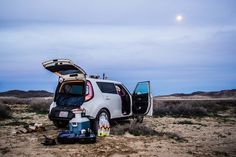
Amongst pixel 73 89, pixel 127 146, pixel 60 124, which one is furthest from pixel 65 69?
pixel 127 146

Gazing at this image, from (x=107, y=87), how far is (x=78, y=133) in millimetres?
2968

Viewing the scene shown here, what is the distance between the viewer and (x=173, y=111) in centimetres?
2192

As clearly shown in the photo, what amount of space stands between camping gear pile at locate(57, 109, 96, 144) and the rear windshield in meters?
1.18

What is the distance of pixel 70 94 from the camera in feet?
38.2

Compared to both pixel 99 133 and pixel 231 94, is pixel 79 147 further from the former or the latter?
pixel 231 94

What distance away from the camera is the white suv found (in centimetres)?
1075

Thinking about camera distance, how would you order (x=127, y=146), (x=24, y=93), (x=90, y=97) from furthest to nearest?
1. (x=24, y=93)
2. (x=90, y=97)
3. (x=127, y=146)

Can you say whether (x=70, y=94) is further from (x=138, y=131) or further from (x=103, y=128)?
(x=138, y=131)

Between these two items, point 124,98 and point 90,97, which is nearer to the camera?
point 90,97

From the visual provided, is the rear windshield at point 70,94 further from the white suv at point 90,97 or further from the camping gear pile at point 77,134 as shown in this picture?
the camping gear pile at point 77,134

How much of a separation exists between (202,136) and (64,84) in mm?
5060

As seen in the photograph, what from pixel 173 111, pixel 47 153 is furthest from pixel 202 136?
pixel 173 111

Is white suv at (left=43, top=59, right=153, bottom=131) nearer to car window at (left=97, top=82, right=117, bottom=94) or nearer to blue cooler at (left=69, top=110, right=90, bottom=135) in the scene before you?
car window at (left=97, top=82, right=117, bottom=94)

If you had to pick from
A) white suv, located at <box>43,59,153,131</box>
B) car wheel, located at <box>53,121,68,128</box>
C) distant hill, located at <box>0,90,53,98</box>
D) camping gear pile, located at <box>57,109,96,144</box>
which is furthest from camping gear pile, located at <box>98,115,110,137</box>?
distant hill, located at <box>0,90,53,98</box>
